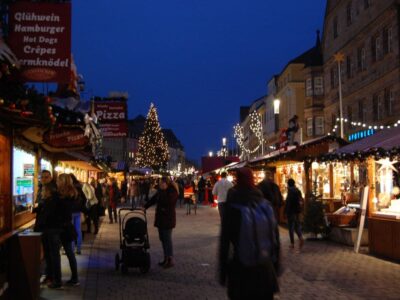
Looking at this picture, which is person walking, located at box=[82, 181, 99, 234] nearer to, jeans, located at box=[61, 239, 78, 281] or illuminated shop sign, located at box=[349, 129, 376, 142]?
jeans, located at box=[61, 239, 78, 281]

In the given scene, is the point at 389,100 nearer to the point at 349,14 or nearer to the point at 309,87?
the point at 349,14

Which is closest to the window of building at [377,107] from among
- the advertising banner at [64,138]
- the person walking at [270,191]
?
the person walking at [270,191]

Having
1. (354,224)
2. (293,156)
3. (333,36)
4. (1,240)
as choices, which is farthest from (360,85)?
(1,240)

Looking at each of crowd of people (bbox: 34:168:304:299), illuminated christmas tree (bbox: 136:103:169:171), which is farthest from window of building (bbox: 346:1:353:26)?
illuminated christmas tree (bbox: 136:103:169:171)

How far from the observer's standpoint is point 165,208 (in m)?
12.9

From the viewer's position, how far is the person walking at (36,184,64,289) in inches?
381

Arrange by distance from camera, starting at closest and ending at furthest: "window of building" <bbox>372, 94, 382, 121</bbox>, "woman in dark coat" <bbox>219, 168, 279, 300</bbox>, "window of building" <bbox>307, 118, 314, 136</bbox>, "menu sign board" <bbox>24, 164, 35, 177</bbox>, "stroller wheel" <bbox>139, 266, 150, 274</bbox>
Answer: "woman in dark coat" <bbox>219, 168, 279, 300</bbox>
"stroller wheel" <bbox>139, 266, 150, 274</bbox>
"menu sign board" <bbox>24, 164, 35, 177</bbox>
"window of building" <bbox>372, 94, 382, 121</bbox>
"window of building" <bbox>307, 118, 314, 136</bbox>

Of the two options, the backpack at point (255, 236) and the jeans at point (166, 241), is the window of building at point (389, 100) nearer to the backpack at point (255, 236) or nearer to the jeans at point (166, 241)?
the jeans at point (166, 241)

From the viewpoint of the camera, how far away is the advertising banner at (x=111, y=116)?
27.7 meters

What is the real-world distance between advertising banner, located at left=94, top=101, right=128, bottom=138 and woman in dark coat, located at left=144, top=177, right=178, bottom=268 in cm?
1485

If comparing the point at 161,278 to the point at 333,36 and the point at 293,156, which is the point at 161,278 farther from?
the point at 333,36

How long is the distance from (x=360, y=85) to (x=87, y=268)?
24.7 m

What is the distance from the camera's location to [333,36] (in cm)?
3972

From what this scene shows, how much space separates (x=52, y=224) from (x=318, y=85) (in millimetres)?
39094
